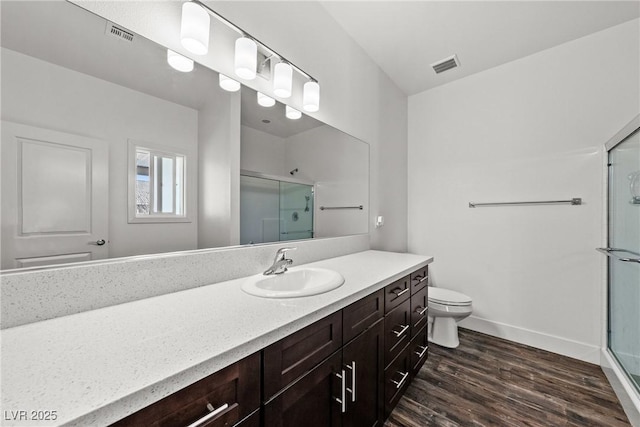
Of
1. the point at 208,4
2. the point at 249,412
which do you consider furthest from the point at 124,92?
the point at 249,412

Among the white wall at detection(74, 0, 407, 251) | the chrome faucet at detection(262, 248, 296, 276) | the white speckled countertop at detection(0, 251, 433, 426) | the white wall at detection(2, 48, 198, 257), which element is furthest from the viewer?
the chrome faucet at detection(262, 248, 296, 276)

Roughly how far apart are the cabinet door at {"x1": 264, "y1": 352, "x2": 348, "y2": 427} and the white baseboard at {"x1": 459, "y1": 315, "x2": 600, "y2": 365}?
2.06 metres

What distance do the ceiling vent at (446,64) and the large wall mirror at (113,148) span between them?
6.15 ft

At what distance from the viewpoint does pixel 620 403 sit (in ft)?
4.91

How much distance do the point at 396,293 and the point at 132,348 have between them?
1188mm

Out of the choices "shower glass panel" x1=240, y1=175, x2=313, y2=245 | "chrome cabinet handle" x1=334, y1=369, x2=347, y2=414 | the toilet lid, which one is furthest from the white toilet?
"chrome cabinet handle" x1=334, y1=369, x2=347, y2=414

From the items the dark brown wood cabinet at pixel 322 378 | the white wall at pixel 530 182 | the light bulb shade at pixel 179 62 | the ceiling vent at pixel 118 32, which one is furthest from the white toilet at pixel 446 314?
the ceiling vent at pixel 118 32

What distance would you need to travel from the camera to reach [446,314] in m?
2.02

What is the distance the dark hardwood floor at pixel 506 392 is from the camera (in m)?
1.39

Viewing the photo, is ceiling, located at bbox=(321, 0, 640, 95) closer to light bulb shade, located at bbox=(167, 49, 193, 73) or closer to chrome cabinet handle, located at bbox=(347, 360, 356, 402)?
light bulb shade, located at bbox=(167, 49, 193, 73)

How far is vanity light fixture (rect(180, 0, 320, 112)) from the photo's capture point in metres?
0.98

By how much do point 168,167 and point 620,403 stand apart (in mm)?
2791

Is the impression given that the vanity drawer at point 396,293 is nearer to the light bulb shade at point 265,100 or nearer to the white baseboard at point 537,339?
the light bulb shade at point 265,100

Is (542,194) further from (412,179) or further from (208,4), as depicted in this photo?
(208,4)
